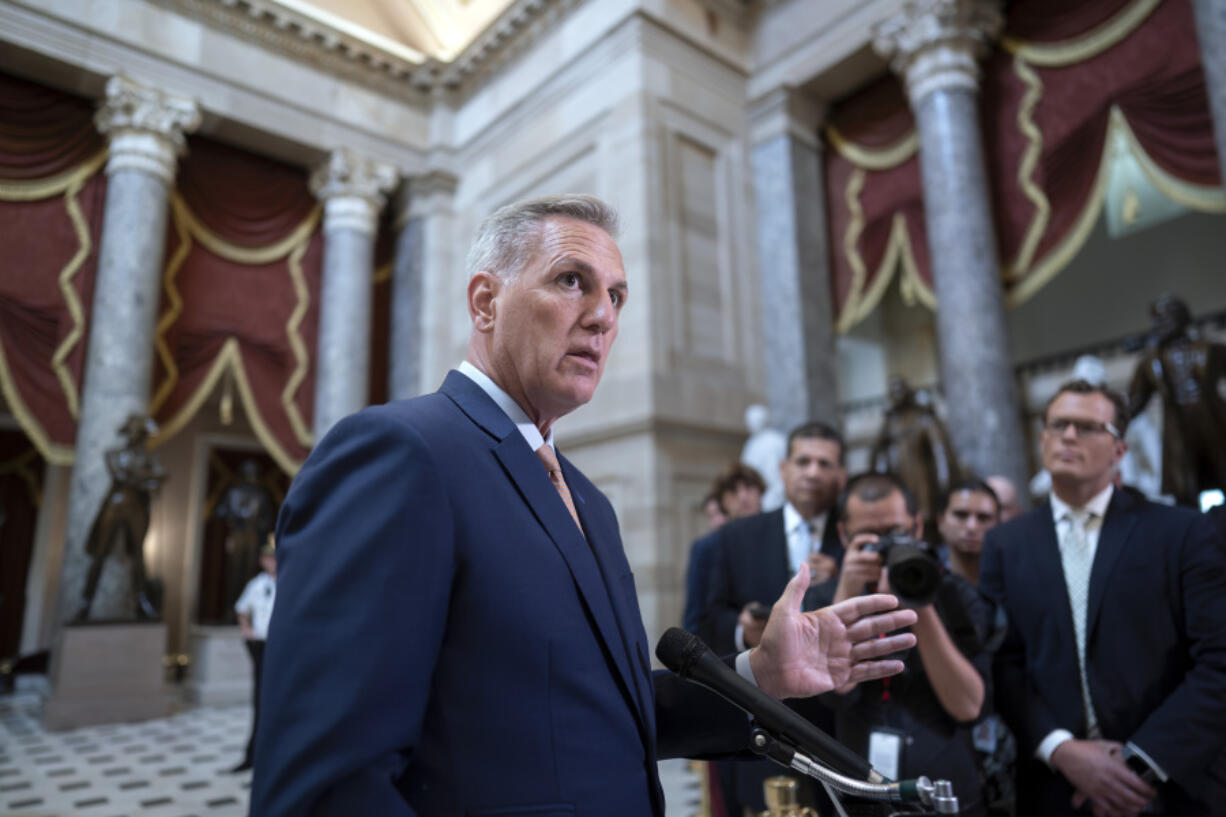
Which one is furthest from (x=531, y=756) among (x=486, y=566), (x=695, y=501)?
(x=695, y=501)

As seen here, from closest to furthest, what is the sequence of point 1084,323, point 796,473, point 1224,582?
point 1224,582
point 796,473
point 1084,323

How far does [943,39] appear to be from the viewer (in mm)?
7520

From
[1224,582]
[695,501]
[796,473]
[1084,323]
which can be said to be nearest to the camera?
[1224,582]

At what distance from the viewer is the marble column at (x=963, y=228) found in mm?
6973

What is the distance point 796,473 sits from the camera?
298 centimetres

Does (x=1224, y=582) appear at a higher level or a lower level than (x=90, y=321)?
lower

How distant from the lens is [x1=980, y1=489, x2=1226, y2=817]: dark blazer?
216cm

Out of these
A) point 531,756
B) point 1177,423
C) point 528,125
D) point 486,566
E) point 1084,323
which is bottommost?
point 531,756

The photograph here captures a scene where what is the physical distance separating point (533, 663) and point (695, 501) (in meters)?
7.14

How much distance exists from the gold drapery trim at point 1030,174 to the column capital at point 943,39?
1.66 ft

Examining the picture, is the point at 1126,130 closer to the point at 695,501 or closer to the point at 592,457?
the point at 695,501

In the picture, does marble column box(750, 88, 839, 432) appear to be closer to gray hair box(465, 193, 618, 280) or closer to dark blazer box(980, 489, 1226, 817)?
dark blazer box(980, 489, 1226, 817)

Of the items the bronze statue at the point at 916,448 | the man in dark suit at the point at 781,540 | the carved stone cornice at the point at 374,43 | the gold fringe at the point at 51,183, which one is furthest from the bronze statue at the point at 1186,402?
the gold fringe at the point at 51,183

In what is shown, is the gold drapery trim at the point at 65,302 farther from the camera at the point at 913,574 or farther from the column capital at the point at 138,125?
the camera at the point at 913,574
